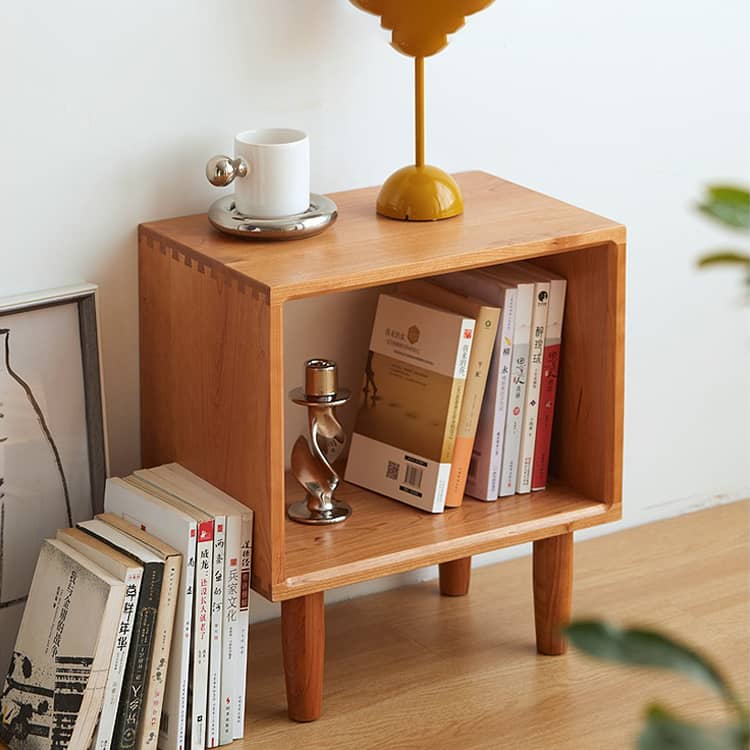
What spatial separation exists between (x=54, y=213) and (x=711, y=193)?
1068mm

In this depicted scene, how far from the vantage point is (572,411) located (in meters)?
1.66

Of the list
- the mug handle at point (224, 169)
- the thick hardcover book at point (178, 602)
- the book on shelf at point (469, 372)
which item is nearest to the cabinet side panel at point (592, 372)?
the book on shelf at point (469, 372)

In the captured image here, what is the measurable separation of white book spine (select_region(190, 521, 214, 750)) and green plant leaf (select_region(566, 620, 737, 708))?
894mm

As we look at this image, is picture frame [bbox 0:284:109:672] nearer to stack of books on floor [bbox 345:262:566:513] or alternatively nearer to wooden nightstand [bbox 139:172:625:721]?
wooden nightstand [bbox 139:172:625:721]

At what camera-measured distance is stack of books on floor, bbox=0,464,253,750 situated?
1365 mm

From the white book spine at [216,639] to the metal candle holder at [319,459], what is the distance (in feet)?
0.57

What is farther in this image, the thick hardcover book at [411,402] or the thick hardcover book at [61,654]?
the thick hardcover book at [411,402]

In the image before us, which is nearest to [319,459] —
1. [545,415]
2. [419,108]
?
[545,415]

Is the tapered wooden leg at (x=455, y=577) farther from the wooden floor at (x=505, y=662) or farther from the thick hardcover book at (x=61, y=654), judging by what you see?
the thick hardcover book at (x=61, y=654)

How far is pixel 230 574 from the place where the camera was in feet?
4.66

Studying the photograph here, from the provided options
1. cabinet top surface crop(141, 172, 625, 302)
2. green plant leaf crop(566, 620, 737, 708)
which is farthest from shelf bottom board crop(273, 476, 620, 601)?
green plant leaf crop(566, 620, 737, 708)

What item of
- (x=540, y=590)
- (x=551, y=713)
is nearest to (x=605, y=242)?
(x=540, y=590)

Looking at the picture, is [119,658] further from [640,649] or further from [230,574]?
[640,649]

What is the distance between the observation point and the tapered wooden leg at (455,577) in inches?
72.3
